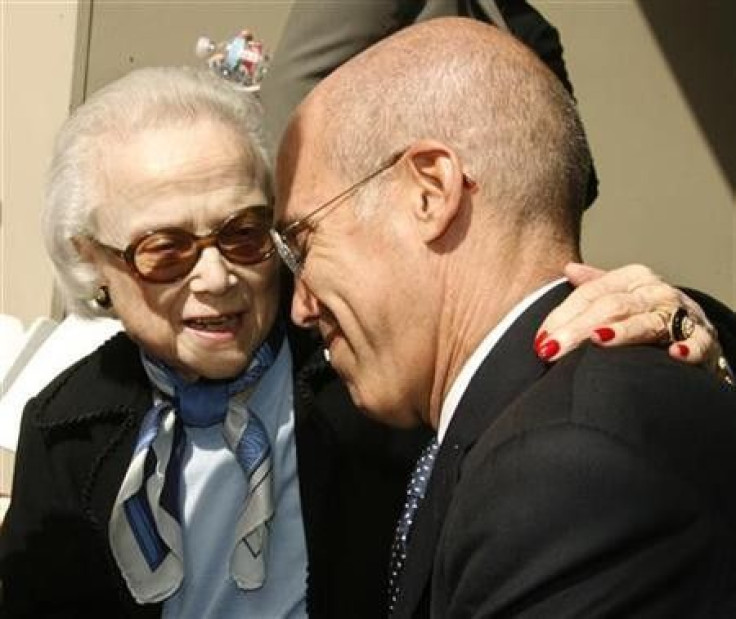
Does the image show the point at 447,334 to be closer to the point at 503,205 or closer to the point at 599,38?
the point at 503,205

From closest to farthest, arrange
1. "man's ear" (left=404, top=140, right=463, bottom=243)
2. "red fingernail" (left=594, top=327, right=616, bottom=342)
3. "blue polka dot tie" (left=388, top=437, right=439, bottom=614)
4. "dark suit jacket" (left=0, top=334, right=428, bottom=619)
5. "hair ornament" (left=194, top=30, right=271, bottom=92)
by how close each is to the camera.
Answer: "red fingernail" (left=594, top=327, right=616, bottom=342) < "man's ear" (left=404, top=140, right=463, bottom=243) < "blue polka dot tie" (left=388, top=437, right=439, bottom=614) < "dark suit jacket" (left=0, top=334, right=428, bottom=619) < "hair ornament" (left=194, top=30, right=271, bottom=92)

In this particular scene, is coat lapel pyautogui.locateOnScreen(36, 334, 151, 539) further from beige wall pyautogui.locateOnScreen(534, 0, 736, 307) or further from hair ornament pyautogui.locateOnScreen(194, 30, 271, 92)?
beige wall pyautogui.locateOnScreen(534, 0, 736, 307)

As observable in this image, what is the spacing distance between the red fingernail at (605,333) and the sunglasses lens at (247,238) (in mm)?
835

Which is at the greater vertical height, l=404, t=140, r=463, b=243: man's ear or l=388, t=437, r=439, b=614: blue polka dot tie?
l=404, t=140, r=463, b=243: man's ear

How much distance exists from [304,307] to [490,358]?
0.43 m

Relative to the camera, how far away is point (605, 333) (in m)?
1.30

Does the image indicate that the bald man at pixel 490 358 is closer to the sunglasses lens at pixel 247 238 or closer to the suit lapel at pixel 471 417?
the suit lapel at pixel 471 417

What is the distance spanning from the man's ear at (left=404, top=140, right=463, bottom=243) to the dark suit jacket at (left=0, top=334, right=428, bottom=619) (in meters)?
0.77

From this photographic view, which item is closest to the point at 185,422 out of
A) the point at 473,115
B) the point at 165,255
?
the point at 165,255

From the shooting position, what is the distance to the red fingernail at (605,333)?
1294mm

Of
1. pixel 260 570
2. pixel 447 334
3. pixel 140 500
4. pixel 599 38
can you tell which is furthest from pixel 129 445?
pixel 599 38

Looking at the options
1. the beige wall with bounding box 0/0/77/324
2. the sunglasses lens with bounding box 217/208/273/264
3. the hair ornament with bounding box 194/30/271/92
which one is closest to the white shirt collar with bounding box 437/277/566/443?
the sunglasses lens with bounding box 217/208/273/264

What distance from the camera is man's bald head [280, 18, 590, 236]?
1435 mm

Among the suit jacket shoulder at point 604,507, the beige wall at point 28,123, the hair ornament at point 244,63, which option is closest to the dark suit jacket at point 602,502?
the suit jacket shoulder at point 604,507
